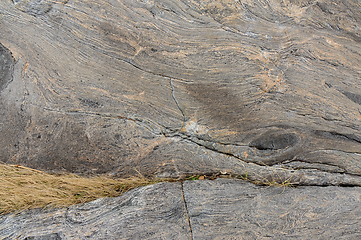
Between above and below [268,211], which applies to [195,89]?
above

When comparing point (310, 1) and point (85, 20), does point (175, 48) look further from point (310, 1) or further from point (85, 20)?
point (310, 1)

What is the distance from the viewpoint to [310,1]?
2.39m

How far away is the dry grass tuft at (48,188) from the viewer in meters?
2.29

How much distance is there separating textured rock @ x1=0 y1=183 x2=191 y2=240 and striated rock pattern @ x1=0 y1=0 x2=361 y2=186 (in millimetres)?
329

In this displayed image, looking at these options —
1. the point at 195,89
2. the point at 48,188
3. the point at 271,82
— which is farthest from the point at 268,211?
the point at 48,188

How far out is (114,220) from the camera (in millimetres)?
2150

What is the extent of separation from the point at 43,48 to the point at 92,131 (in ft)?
3.54

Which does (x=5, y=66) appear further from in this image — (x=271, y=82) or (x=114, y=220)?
(x=271, y=82)

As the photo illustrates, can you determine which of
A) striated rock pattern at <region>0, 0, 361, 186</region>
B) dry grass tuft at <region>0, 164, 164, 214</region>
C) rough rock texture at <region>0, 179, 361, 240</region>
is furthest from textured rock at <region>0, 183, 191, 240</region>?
striated rock pattern at <region>0, 0, 361, 186</region>

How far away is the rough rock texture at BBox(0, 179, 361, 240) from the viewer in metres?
2.14

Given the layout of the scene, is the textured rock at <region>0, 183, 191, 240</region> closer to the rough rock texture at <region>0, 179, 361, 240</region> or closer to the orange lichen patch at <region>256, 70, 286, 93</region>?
the rough rock texture at <region>0, 179, 361, 240</region>

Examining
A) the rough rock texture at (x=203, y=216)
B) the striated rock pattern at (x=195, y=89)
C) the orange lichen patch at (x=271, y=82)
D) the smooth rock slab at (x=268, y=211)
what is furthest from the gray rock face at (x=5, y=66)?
the orange lichen patch at (x=271, y=82)

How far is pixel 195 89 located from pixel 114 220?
63.6 inches

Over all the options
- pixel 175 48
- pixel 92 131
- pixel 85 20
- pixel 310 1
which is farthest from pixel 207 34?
pixel 92 131
